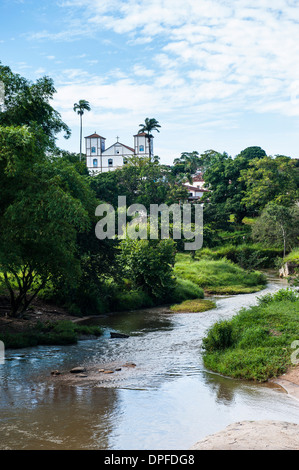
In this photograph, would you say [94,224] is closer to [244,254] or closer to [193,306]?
[193,306]

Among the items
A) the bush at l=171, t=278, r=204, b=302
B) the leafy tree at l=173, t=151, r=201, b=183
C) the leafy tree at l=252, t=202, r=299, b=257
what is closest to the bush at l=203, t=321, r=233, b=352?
the bush at l=171, t=278, r=204, b=302

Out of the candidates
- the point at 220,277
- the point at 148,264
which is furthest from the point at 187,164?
the point at 148,264

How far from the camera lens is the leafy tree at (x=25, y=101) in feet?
48.8

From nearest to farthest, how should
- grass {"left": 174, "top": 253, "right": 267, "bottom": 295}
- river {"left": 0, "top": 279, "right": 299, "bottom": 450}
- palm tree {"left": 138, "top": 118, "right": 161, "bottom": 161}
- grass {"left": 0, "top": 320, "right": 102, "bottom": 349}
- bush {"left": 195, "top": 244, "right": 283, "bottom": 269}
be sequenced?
1. river {"left": 0, "top": 279, "right": 299, "bottom": 450}
2. grass {"left": 0, "top": 320, "right": 102, "bottom": 349}
3. grass {"left": 174, "top": 253, "right": 267, "bottom": 295}
4. bush {"left": 195, "top": 244, "right": 283, "bottom": 269}
5. palm tree {"left": 138, "top": 118, "right": 161, "bottom": 161}

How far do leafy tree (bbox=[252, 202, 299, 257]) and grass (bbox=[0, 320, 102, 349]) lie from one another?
97.6 ft

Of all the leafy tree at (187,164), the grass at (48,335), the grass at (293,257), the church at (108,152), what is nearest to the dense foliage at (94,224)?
the grass at (293,257)

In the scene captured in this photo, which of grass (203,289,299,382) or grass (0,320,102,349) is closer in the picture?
grass (203,289,299,382)

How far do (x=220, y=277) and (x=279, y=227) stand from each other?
1403 cm

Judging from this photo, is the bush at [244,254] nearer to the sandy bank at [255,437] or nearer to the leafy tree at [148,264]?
the leafy tree at [148,264]

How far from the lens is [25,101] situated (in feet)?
49.6

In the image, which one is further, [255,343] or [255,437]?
[255,343]

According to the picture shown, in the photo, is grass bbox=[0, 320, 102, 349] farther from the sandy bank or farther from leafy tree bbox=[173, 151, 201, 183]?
leafy tree bbox=[173, 151, 201, 183]

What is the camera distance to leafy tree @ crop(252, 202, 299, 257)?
4375cm

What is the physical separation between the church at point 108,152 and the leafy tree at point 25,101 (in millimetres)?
78095
